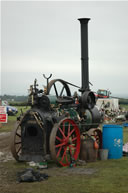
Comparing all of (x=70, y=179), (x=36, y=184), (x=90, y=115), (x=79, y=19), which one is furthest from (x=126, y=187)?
(x=79, y=19)

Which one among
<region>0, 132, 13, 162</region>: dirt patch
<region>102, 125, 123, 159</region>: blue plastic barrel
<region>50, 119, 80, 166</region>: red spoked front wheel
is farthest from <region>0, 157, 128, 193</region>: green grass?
<region>0, 132, 13, 162</region>: dirt patch

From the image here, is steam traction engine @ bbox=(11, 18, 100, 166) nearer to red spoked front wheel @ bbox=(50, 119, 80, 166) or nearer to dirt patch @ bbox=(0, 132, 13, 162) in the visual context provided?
red spoked front wheel @ bbox=(50, 119, 80, 166)

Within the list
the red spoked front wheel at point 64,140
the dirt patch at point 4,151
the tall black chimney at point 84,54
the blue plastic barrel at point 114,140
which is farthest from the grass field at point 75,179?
the tall black chimney at point 84,54

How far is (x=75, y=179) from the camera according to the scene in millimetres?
7867

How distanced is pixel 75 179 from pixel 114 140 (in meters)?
2.73

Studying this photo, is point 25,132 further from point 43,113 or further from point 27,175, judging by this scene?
point 27,175

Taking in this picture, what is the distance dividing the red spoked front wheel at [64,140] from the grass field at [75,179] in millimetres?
335

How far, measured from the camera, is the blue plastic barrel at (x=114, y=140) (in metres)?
10.3

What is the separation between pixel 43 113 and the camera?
9.59m

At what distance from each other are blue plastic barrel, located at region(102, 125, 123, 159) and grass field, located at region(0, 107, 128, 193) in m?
0.51

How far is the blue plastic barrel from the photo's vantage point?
1028 centimetres

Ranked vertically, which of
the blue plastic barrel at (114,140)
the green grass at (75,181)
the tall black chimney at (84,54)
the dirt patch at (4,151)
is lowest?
the green grass at (75,181)

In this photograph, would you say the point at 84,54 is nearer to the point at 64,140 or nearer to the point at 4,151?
the point at 4,151

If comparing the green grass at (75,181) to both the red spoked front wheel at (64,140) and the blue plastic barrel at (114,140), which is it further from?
the blue plastic barrel at (114,140)
